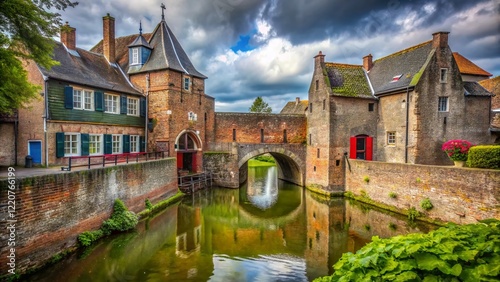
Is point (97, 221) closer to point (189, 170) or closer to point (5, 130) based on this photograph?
A: point (5, 130)

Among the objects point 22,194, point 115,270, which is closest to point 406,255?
point 115,270

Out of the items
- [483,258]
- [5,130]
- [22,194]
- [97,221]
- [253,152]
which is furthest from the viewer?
[253,152]

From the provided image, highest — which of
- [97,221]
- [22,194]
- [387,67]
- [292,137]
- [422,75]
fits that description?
[387,67]

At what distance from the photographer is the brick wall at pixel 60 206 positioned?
24.1 ft

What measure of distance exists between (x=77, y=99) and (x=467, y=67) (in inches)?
1137

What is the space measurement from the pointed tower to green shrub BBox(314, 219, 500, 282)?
16.9 metres

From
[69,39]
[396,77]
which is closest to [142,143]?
[69,39]

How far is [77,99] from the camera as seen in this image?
14633 mm

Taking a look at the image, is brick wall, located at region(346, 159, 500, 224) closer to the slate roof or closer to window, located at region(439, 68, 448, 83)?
window, located at region(439, 68, 448, 83)

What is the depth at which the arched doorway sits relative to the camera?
20861 millimetres

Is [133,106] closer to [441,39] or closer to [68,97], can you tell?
[68,97]

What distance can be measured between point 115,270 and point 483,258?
9.05 m

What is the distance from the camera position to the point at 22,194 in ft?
24.3

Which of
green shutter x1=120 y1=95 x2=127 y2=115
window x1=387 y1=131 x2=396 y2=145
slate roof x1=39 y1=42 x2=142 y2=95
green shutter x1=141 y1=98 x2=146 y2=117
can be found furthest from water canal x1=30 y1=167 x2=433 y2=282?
slate roof x1=39 y1=42 x2=142 y2=95
